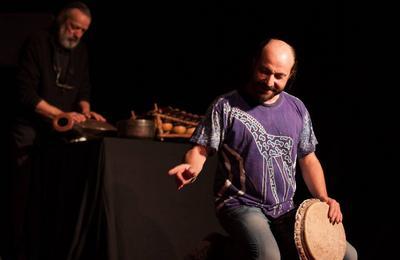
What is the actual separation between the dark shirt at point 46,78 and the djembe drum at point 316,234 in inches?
80.7

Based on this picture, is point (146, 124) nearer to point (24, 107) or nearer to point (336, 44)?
point (24, 107)

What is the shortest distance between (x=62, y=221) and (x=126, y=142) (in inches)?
23.4

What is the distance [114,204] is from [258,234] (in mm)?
1041

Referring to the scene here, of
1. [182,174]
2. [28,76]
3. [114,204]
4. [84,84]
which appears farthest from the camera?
[84,84]

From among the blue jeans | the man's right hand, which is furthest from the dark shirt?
the blue jeans

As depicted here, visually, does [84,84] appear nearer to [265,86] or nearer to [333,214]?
[265,86]

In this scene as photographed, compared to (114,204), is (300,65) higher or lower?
higher

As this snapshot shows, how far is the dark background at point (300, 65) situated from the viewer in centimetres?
376

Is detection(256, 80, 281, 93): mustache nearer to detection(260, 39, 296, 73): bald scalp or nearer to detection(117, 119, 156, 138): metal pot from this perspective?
detection(260, 39, 296, 73): bald scalp

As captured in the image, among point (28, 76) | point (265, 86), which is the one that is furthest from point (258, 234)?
point (28, 76)

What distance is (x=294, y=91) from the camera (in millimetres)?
4152

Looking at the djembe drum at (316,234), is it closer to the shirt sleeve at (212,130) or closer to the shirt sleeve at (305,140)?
the shirt sleeve at (305,140)

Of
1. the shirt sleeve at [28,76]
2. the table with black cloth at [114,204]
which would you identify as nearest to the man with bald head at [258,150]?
the table with black cloth at [114,204]

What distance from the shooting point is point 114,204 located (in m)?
2.98
